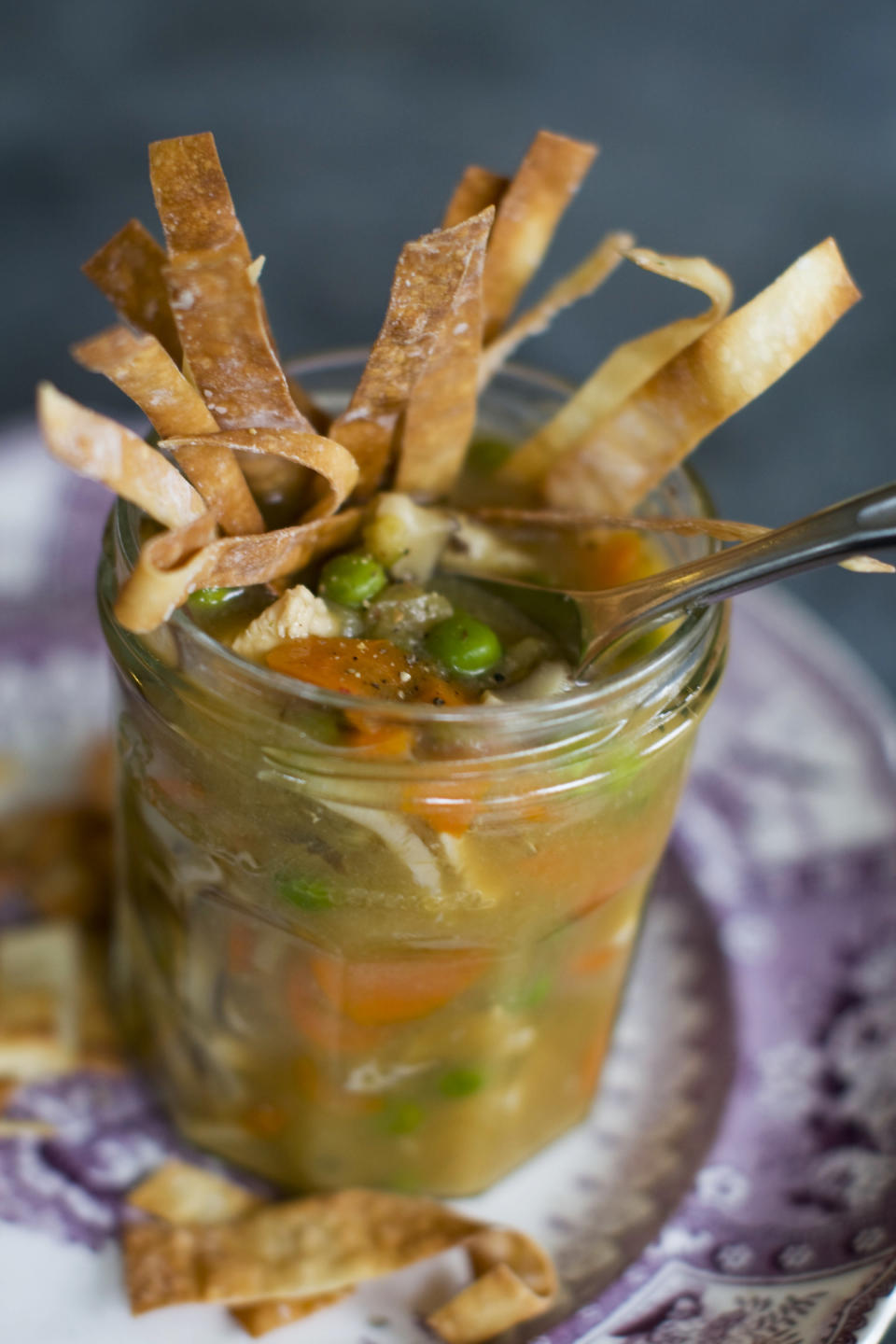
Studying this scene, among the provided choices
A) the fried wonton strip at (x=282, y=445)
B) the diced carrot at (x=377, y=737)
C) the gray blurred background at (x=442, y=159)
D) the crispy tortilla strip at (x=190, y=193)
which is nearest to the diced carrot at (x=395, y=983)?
the diced carrot at (x=377, y=737)

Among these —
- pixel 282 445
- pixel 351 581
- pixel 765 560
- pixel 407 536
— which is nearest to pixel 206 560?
pixel 282 445

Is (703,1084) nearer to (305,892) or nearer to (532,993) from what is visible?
(532,993)

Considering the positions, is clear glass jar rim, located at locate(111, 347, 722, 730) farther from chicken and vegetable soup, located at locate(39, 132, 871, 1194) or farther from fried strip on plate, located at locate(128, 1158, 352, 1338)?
fried strip on plate, located at locate(128, 1158, 352, 1338)

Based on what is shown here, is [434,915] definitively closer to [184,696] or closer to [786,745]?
[184,696]

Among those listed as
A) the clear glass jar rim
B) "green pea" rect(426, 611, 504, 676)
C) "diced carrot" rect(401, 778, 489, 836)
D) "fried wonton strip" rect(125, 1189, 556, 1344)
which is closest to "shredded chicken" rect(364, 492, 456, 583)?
"green pea" rect(426, 611, 504, 676)

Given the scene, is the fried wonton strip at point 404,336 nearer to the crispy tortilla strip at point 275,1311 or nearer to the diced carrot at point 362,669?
the diced carrot at point 362,669

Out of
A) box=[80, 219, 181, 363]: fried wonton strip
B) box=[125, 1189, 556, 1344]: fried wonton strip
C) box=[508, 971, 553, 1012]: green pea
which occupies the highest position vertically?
box=[80, 219, 181, 363]: fried wonton strip
